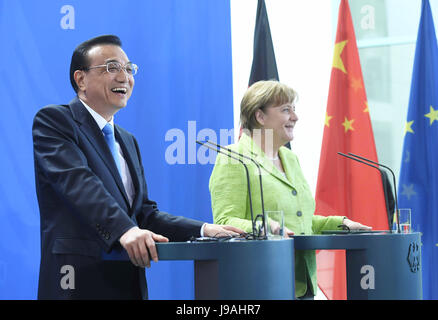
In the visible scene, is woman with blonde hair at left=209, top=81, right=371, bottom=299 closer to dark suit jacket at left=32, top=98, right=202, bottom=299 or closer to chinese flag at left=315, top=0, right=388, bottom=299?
dark suit jacket at left=32, top=98, right=202, bottom=299

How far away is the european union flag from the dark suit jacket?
2.58m

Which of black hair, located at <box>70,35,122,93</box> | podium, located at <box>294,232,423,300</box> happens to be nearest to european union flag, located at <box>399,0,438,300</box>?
podium, located at <box>294,232,423,300</box>

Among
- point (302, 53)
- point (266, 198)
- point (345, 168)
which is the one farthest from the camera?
point (302, 53)

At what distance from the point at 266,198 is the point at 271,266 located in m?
0.92

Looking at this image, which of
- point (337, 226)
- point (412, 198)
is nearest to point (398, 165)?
point (412, 198)

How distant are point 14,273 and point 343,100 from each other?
269 centimetres

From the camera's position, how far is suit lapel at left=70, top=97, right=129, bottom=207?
Answer: 2107 millimetres

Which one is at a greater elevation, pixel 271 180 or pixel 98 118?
pixel 98 118

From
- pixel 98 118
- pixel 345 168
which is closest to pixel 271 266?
pixel 98 118

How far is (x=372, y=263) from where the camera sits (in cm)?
214

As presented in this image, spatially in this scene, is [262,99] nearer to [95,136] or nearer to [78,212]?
[95,136]

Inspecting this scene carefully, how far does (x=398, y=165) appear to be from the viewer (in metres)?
4.86

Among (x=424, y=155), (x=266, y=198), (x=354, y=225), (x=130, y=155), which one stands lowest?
(x=354, y=225)

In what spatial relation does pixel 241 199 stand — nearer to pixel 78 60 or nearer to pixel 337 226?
pixel 337 226
